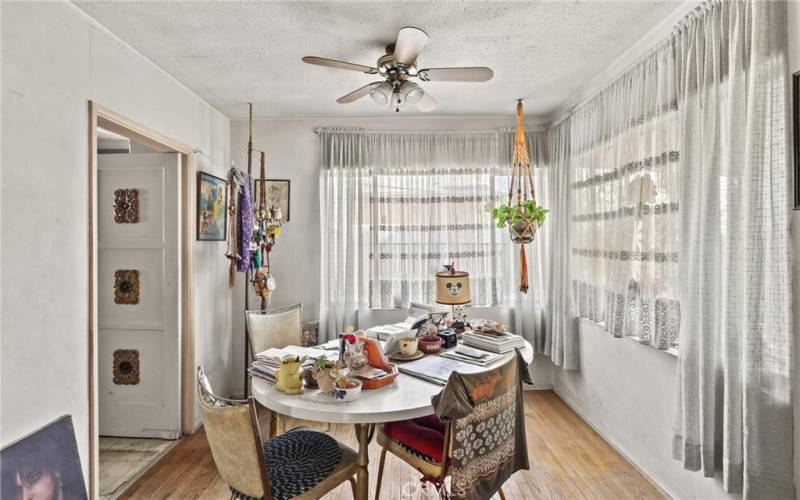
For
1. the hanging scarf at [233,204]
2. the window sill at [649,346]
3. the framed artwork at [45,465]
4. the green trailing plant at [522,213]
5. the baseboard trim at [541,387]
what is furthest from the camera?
the baseboard trim at [541,387]

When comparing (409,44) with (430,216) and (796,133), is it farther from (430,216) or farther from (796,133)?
(430,216)

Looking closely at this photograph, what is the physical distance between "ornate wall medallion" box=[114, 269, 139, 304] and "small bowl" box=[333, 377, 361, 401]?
88.3 inches

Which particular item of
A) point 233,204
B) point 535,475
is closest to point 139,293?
point 233,204

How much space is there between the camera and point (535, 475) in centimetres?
246

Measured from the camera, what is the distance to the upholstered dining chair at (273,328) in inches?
105

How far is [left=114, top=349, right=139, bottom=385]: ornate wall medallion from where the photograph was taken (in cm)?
303

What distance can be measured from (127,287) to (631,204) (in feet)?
12.0

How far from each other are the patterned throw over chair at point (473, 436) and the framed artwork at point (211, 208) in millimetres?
2268

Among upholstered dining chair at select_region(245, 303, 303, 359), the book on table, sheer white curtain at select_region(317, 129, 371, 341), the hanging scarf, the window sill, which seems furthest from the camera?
sheer white curtain at select_region(317, 129, 371, 341)

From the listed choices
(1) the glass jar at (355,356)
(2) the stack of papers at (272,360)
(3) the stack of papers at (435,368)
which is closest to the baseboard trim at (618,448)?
(3) the stack of papers at (435,368)

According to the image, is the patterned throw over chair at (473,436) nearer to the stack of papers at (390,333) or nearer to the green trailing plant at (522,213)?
the stack of papers at (390,333)

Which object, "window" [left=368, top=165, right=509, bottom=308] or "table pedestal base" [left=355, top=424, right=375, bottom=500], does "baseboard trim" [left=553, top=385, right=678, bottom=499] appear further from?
"table pedestal base" [left=355, top=424, right=375, bottom=500]

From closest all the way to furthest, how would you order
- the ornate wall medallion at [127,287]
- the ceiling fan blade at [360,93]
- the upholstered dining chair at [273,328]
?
the ceiling fan blade at [360,93] → the upholstered dining chair at [273,328] → the ornate wall medallion at [127,287]

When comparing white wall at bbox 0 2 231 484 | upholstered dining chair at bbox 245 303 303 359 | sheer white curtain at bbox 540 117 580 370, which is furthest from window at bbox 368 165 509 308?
white wall at bbox 0 2 231 484
